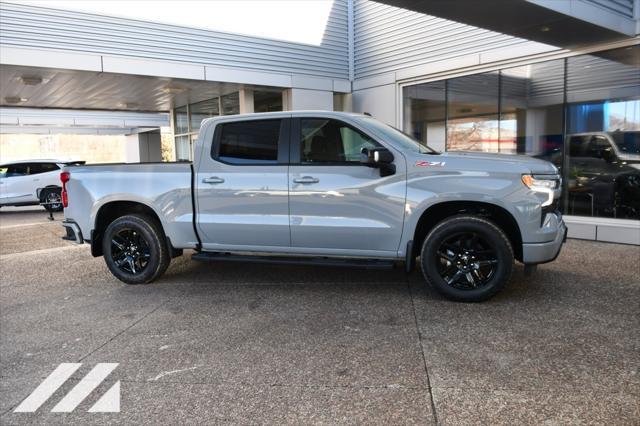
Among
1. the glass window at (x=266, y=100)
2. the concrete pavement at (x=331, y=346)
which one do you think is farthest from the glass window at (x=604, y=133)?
the glass window at (x=266, y=100)

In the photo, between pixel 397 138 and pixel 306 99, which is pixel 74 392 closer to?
pixel 397 138

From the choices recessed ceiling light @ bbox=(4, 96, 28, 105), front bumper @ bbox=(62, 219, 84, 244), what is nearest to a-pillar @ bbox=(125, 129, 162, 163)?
recessed ceiling light @ bbox=(4, 96, 28, 105)

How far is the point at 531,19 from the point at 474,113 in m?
3.64

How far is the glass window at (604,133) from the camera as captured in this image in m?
8.21

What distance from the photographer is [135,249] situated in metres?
6.05

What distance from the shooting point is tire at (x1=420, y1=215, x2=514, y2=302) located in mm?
4859

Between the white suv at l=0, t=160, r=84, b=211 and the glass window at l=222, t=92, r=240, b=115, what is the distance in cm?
557

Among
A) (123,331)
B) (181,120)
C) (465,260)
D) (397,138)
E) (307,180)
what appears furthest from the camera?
(181,120)

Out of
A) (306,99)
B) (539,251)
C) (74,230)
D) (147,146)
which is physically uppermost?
(306,99)

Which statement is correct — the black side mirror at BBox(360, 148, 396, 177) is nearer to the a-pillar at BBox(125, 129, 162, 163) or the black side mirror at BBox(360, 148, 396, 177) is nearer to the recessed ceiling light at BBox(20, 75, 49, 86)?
the recessed ceiling light at BBox(20, 75, 49, 86)

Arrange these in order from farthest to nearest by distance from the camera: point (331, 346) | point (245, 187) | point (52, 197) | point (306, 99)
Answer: point (52, 197)
point (306, 99)
point (245, 187)
point (331, 346)

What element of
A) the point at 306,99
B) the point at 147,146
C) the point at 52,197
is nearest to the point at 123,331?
the point at 306,99

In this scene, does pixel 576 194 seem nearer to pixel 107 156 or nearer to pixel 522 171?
pixel 522 171

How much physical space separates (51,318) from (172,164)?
2.04 m
